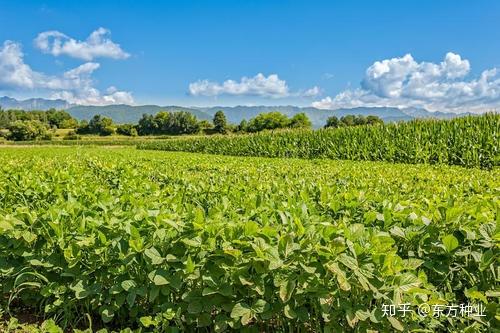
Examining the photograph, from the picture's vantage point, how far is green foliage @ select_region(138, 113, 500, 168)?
1398 centimetres

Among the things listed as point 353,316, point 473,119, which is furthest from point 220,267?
point 473,119

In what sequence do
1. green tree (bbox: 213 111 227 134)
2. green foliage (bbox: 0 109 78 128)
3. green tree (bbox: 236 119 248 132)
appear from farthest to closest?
green foliage (bbox: 0 109 78 128)
green tree (bbox: 213 111 227 134)
green tree (bbox: 236 119 248 132)

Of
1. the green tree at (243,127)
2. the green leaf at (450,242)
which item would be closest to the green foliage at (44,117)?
the green tree at (243,127)

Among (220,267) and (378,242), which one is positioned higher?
(378,242)

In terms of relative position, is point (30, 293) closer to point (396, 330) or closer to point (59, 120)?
point (396, 330)

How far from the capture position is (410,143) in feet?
52.1

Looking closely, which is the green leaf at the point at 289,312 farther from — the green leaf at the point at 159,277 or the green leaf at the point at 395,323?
the green leaf at the point at 159,277

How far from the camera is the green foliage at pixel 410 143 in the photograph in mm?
13984

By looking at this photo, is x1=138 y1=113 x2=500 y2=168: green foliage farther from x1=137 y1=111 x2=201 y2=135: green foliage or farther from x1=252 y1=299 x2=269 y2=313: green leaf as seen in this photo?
x1=137 y1=111 x2=201 y2=135: green foliage

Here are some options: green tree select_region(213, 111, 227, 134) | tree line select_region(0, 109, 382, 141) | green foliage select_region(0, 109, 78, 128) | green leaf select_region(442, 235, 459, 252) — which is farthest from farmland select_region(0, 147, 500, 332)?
green foliage select_region(0, 109, 78, 128)

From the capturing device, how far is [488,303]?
6.41ft

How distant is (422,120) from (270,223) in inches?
634

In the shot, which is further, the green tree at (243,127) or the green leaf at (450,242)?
the green tree at (243,127)

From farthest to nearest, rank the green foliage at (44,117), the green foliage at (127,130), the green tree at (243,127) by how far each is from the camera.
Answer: the green foliage at (44,117)
the green foliage at (127,130)
the green tree at (243,127)
